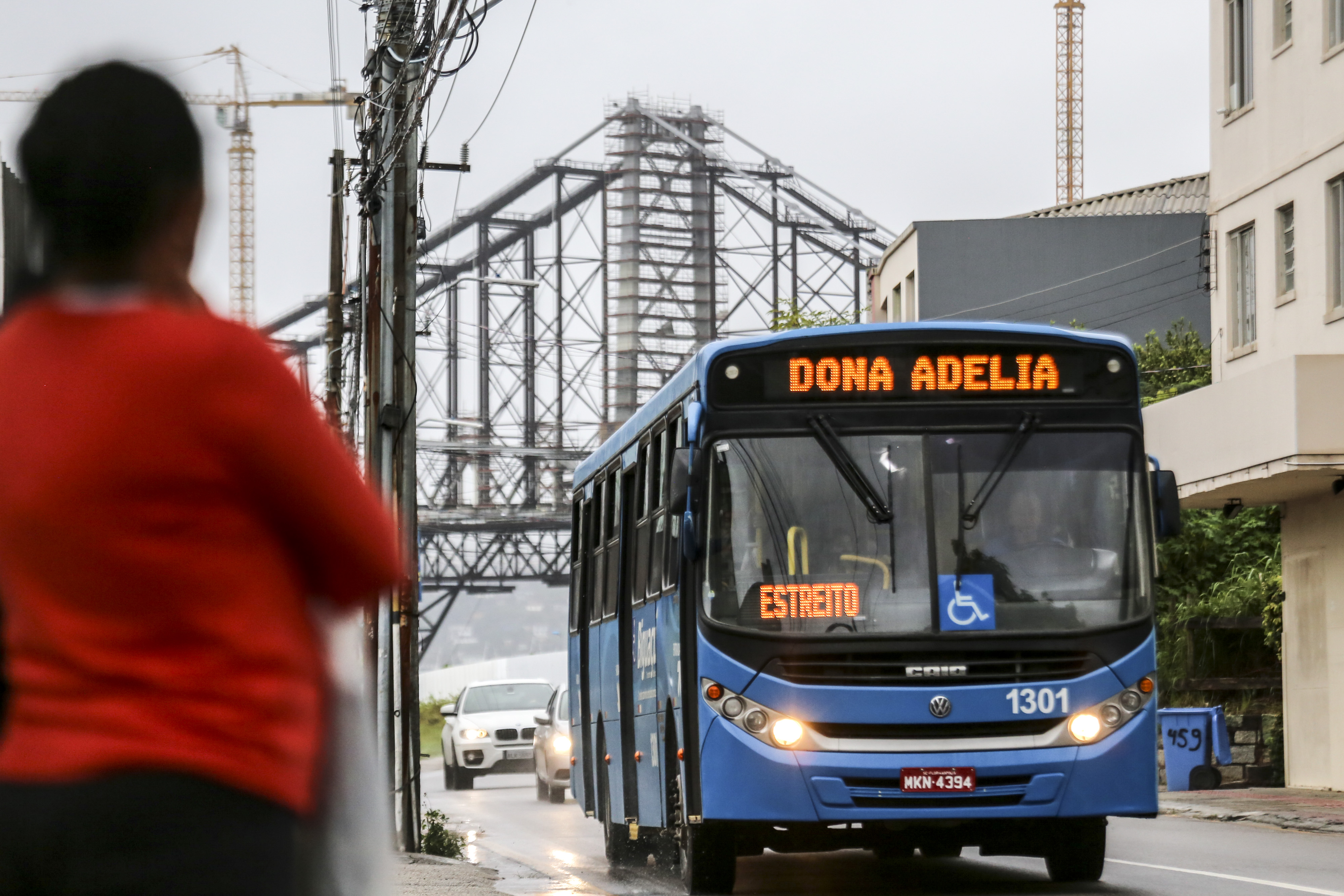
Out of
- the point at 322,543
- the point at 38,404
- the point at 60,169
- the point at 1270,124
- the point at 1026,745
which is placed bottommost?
the point at 1026,745

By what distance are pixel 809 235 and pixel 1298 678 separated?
220 ft

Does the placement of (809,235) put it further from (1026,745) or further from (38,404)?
(38,404)

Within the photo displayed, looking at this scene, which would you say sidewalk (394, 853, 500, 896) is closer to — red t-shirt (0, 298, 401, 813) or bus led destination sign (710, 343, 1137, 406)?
bus led destination sign (710, 343, 1137, 406)

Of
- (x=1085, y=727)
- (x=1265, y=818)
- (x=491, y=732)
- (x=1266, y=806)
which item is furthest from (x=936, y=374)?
(x=491, y=732)

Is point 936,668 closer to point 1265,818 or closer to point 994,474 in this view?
point 994,474

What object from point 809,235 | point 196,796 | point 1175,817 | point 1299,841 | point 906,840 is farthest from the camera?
point 809,235

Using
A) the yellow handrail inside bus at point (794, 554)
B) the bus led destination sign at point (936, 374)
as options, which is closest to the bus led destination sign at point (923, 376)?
the bus led destination sign at point (936, 374)

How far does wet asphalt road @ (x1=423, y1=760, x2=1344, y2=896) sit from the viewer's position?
12438 mm

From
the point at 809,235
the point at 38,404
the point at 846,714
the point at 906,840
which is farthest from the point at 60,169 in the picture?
the point at 809,235

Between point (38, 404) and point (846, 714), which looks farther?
point (846, 714)

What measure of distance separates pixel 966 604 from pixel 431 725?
2453 inches

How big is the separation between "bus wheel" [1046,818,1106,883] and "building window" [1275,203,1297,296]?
614 inches

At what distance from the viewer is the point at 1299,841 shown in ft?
55.3

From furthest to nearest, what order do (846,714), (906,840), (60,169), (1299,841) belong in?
(1299,841) → (906,840) → (846,714) → (60,169)
